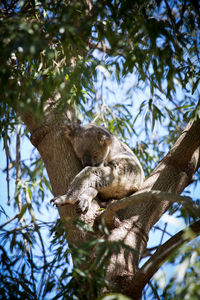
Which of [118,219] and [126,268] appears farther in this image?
[118,219]

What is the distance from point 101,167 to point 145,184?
629 millimetres

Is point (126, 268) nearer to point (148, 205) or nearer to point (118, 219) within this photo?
point (118, 219)

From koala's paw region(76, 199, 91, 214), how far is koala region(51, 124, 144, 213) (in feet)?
0.12

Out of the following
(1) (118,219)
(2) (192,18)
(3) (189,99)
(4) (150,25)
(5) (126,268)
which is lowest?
(5) (126,268)

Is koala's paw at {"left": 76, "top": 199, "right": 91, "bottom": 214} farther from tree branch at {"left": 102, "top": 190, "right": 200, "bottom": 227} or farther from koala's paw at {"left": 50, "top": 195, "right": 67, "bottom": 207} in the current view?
tree branch at {"left": 102, "top": 190, "right": 200, "bottom": 227}

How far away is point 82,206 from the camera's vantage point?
2441 millimetres

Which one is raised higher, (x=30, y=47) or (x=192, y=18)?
(x=192, y=18)

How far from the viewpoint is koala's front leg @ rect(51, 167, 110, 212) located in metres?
2.48

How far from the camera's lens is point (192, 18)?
231 centimetres

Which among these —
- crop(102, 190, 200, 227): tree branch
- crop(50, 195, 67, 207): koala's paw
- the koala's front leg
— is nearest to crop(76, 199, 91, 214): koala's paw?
the koala's front leg

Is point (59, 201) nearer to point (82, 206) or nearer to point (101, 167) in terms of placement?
point (82, 206)

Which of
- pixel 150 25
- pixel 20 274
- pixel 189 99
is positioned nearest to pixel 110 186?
pixel 20 274

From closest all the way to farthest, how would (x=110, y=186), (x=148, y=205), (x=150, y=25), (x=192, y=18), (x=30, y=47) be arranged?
1. (x=30, y=47)
2. (x=150, y=25)
3. (x=192, y=18)
4. (x=148, y=205)
5. (x=110, y=186)

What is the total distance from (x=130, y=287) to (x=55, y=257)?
509 millimetres
